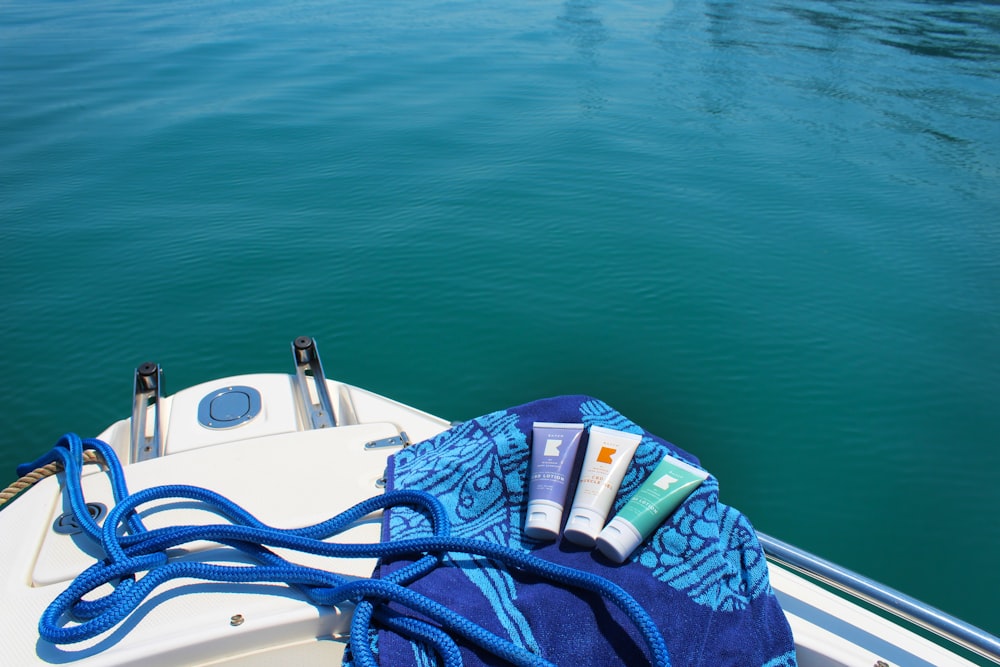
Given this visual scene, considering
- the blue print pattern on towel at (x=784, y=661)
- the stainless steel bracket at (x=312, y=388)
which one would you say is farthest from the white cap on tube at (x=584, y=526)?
the stainless steel bracket at (x=312, y=388)

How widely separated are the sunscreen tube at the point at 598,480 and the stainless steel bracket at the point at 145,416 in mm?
1124

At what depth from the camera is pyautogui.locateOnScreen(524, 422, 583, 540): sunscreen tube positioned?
1265mm

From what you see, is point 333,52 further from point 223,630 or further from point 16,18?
point 223,630

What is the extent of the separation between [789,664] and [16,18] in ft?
41.6

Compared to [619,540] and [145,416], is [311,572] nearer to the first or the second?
[619,540]

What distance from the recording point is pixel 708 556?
1225 mm

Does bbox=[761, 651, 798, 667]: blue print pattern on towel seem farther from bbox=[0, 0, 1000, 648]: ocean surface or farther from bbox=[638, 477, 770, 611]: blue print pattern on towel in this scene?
bbox=[0, 0, 1000, 648]: ocean surface

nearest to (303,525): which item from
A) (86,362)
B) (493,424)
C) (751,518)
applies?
(493,424)

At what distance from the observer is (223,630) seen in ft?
3.82

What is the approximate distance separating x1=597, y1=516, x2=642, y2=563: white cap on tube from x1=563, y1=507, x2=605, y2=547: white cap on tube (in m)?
0.02

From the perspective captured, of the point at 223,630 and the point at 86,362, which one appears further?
the point at 86,362

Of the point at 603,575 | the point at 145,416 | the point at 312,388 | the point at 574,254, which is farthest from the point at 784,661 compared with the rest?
the point at 574,254

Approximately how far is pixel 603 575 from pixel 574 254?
3226 millimetres

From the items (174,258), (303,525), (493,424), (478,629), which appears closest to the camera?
(478,629)
